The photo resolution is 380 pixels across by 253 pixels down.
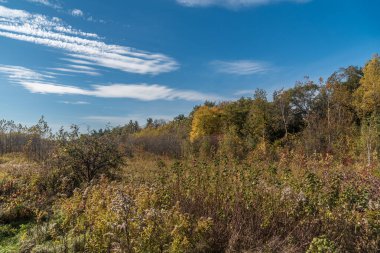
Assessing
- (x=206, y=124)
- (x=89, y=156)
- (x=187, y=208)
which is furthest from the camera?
(x=206, y=124)


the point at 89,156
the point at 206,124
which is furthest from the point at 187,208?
the point at 206,124

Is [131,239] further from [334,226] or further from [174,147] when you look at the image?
[174,147]

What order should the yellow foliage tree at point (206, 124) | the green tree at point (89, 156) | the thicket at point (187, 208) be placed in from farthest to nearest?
the yellow foliage tree at point (206, 124), the green tree at point (89, 156), the thicket at point (187, 208)

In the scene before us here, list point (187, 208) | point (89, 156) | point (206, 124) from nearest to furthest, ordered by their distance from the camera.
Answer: point (187, 208) < point (89, 156) < point (206, 124)

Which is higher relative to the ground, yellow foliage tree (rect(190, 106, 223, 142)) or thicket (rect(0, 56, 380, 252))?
yellow foliage tree (rect(190, 106, 223, 142))

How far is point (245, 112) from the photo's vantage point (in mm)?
28750

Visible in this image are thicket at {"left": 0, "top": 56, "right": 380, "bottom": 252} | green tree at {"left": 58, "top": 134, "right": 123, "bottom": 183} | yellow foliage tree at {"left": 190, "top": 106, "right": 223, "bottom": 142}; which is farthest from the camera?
yellow foliage tree at {"left": 190, "top": 106, "right": 223, "bottom": 142}

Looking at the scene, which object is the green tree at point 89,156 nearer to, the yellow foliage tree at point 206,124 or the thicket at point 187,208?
the thicket at point 187,208

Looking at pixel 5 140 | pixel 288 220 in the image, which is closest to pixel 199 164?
pixel 288 220

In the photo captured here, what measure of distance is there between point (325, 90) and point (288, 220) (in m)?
22.3

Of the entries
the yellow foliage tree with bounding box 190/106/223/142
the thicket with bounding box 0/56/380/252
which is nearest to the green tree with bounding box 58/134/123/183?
the thicket with bounding box 0/56/380/252

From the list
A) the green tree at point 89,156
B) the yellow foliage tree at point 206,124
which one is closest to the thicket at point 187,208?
the green tree at point 89,156

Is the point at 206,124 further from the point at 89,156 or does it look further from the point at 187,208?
the point at 187,208

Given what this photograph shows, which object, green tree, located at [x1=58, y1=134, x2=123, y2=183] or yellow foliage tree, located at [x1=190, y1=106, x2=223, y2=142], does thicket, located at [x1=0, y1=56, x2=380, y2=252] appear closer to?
green tree, located at [x1=58, y1=134, x2=123, y2=183]
